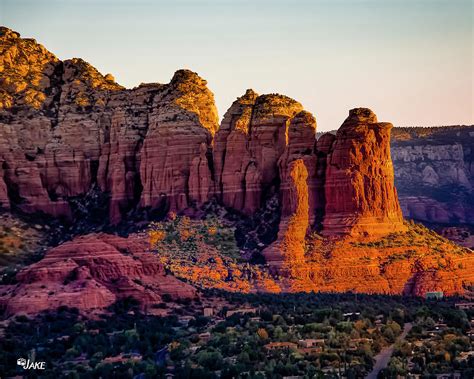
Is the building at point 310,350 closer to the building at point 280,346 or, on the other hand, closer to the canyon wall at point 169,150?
the building at point 280,346

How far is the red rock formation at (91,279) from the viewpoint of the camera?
107m

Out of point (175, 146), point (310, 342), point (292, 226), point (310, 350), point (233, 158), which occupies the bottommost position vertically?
point (310, 350)

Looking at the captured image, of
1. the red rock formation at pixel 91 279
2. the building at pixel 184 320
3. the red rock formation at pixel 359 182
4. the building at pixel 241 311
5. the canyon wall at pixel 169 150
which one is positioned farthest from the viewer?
the canyon wall at pixel 169 150

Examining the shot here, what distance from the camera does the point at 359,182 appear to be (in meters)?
132

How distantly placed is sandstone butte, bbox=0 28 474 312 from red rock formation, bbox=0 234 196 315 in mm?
243

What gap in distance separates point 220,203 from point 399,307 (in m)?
27.3

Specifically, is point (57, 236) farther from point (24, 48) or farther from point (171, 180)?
point (24, 48)

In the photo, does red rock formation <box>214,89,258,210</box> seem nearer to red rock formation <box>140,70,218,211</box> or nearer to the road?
red rock formation <box>140,70,218,211</box>

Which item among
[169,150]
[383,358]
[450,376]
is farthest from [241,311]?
[169,150]

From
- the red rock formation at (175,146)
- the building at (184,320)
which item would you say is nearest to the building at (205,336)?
the building at (184,320)

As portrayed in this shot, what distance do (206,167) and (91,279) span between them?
33494mm

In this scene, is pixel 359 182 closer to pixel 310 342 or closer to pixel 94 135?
pixel 94 135

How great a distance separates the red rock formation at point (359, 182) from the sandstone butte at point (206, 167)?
0.07 m

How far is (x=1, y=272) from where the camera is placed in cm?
12581
